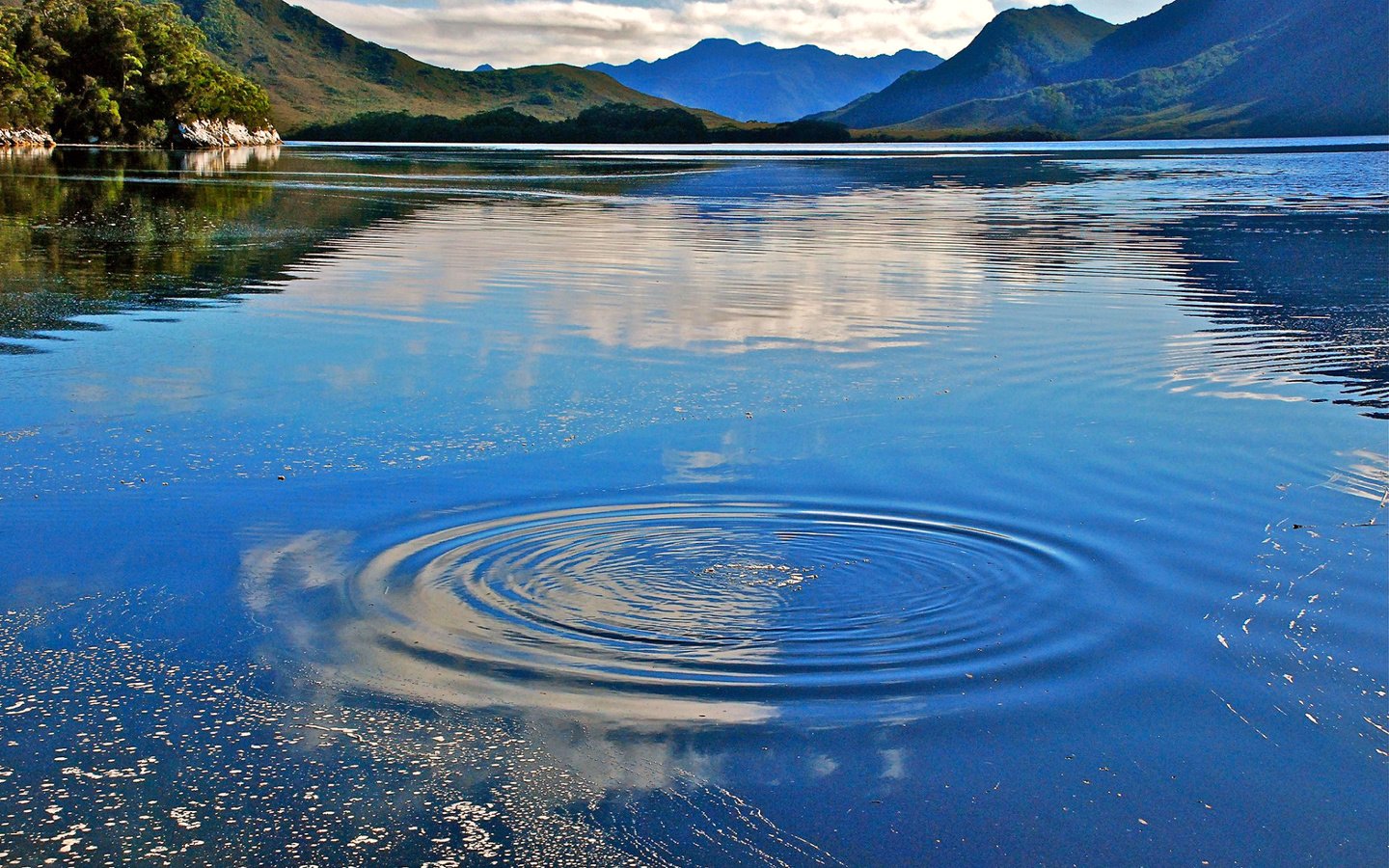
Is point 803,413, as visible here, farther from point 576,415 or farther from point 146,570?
point 146,570

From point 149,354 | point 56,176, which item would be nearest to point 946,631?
point 149,354

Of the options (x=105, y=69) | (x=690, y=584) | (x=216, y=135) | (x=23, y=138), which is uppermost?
(x=105, y=69)

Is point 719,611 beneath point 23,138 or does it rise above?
above

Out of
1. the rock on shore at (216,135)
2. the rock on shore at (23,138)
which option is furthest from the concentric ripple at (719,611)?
the rock on shore at (216,135)

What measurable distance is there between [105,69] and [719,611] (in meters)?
148

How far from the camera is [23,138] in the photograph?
357 feet

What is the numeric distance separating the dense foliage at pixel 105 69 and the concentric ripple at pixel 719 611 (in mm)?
119181

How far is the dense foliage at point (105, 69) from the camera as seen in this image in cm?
12012

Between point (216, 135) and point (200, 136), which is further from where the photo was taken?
point (216, 135)

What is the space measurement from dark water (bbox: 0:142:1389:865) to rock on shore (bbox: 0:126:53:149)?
101 meters

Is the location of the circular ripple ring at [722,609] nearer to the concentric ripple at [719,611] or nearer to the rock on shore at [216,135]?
the concentric ripple at [719,611]

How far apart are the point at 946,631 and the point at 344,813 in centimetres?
330

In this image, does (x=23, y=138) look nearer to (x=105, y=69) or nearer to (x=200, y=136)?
(x=105, y=69)

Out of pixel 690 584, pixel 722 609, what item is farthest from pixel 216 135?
pixel 722 609
